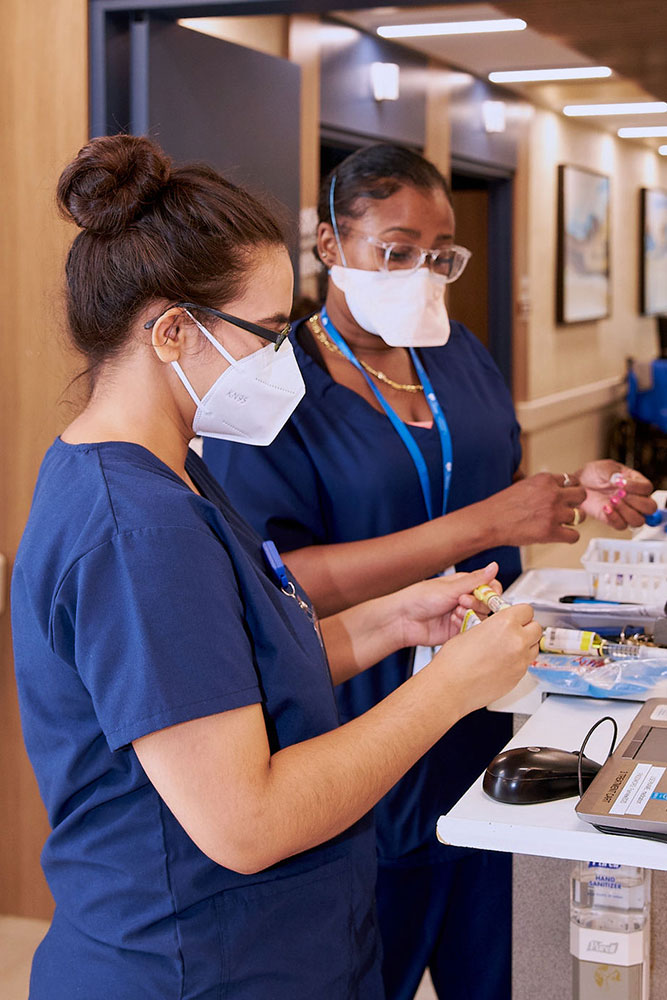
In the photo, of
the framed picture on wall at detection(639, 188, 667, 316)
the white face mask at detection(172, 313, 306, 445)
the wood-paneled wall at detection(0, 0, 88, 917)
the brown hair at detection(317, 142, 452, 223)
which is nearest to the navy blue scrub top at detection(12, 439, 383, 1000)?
the white face mask at detection(172, 313, 306, 445)

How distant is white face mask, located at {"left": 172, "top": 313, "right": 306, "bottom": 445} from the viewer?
3.94 feet

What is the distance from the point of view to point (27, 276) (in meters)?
2.65

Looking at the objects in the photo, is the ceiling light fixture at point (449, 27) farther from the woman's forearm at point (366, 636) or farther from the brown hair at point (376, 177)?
the woman's forearm at point (366, 636)

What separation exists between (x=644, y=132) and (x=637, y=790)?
9292 millimetres

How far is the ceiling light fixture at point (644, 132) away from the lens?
918 cm

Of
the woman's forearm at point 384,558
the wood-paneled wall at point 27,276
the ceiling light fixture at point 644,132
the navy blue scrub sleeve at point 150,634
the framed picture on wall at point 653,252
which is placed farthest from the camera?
the framed picture on wall at point 653,252

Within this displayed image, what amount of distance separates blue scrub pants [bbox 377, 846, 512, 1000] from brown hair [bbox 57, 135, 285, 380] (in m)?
1.12

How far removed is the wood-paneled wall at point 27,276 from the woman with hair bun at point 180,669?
1386 mm

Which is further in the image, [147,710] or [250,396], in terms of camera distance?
[250,396]

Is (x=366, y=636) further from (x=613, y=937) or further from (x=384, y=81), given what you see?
(x=384, y=81)

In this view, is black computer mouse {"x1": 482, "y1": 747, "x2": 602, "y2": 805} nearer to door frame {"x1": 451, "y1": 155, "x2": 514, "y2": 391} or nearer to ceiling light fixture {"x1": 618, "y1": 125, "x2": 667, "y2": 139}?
door frame {"x1": 451, "y1": 155, "x2": 514, "y2": 391}

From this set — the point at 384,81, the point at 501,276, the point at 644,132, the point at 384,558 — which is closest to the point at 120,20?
the point at 384,558

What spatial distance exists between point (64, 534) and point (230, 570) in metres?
0.16

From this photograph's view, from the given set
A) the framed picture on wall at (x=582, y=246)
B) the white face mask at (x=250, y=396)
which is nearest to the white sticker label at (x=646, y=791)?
the white face mask at (x=250, y=396)
